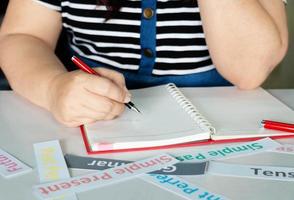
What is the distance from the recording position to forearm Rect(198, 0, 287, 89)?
0.80m

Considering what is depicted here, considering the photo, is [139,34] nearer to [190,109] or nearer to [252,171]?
[190,109]

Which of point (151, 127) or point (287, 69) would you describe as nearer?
point (151, 127)

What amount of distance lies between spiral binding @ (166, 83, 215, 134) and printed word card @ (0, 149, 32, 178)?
0.24 metres

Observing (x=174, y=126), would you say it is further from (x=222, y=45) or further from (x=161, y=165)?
(x=222, y=45)

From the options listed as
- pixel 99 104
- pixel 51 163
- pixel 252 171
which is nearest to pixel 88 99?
pixel 99 104

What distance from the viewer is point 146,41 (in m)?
0.91

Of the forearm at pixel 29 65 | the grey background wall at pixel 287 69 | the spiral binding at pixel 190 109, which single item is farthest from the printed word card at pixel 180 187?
the grey background wall at pixel 287 69

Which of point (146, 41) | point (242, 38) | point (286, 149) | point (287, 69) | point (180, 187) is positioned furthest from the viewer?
point (287, 69)

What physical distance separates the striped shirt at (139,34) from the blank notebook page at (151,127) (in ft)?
0.64

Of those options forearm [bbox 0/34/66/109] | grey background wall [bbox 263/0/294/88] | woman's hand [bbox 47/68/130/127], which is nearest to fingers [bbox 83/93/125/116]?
woman's hand [bbox 47/68/130/127]

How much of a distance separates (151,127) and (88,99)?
95 mm

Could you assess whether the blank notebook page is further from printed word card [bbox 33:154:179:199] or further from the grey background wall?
the grey background wall

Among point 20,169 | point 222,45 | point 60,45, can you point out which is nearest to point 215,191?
point 20,169

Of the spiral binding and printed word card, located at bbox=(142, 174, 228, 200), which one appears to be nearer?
printed word card, located at bbox=(142, 174, 228, 200)
